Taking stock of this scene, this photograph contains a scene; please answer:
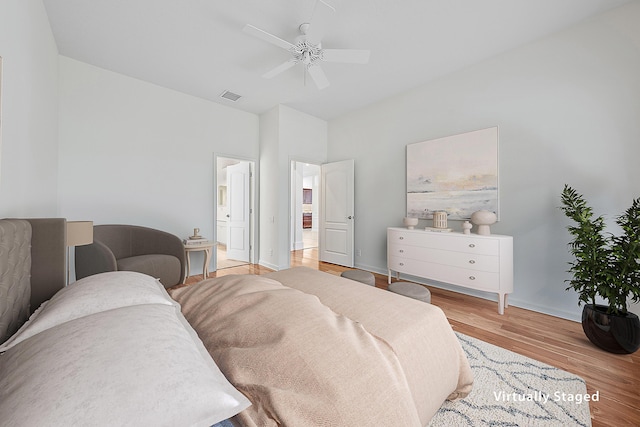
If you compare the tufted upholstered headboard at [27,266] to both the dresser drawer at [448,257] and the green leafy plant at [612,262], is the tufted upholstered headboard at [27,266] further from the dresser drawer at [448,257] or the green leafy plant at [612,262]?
the green leafy plant at [612,262]

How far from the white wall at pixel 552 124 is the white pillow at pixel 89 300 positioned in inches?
137

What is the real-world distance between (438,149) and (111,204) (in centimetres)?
448

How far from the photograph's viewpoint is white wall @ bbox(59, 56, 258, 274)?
3.10m

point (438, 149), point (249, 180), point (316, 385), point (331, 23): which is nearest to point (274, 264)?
point (249, 180)

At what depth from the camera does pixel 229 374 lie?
82 cm

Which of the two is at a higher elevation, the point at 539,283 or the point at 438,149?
the point at 438,149

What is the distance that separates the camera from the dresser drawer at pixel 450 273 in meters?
2.70

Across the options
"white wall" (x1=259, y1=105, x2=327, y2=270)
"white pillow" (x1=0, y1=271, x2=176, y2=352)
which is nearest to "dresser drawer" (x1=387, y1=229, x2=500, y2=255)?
"white wall" (x1=259, y1=105, x2=327, y2=270)

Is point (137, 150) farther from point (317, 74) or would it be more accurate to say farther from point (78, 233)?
point (317, 74)

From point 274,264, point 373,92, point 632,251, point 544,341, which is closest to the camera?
point 632,251

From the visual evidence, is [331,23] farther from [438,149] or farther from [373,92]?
[438,149]

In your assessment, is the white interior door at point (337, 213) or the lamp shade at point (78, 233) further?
the white interior door at point (337, 213)

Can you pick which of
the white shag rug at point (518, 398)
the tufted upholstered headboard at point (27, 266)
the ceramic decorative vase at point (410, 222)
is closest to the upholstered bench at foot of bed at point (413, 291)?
the white shag rug at point (518, 398)

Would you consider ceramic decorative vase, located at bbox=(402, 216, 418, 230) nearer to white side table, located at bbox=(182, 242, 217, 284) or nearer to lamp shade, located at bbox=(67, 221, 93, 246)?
white side table, located at bbox=(182, 242, 217, 284)
